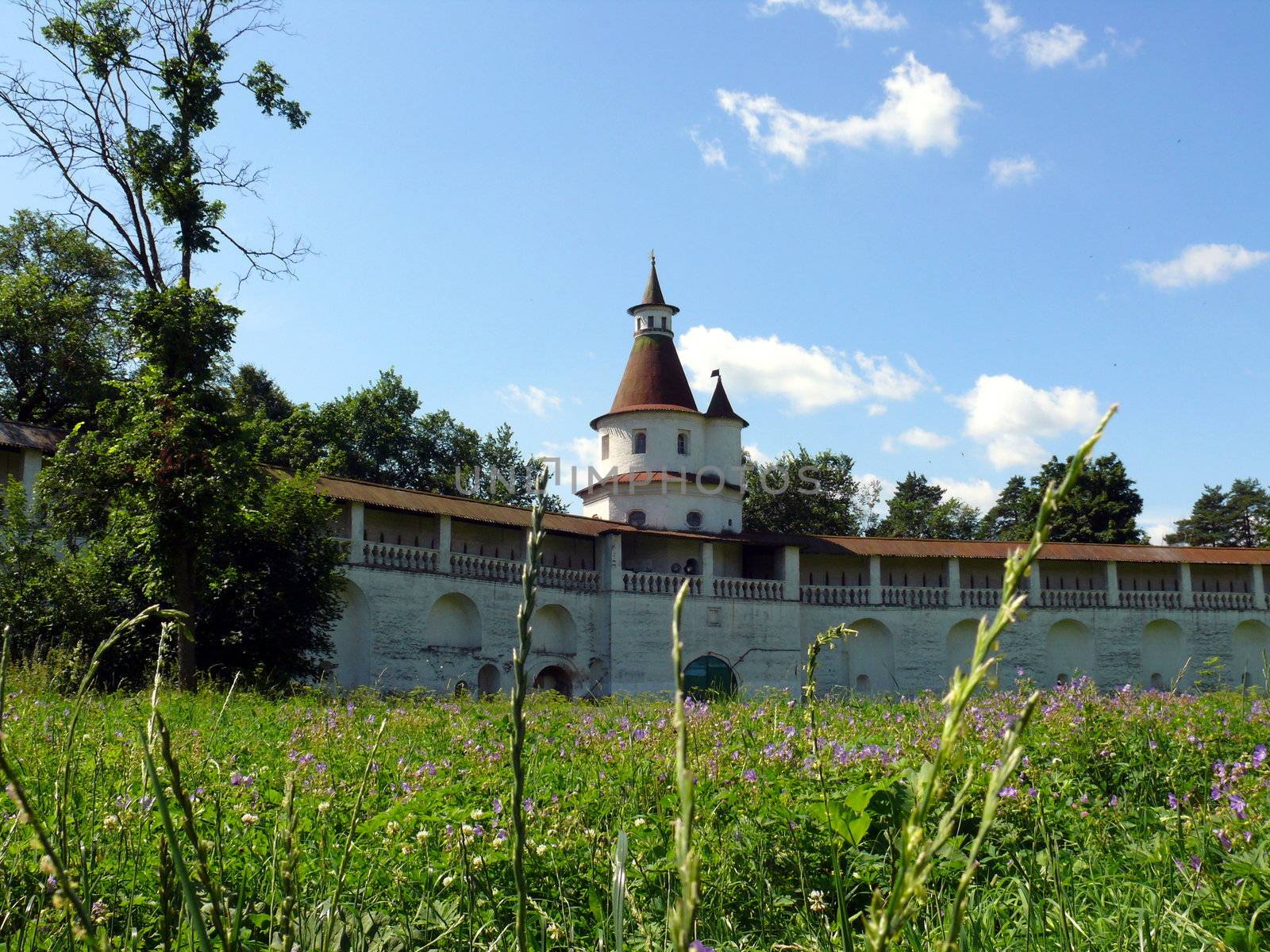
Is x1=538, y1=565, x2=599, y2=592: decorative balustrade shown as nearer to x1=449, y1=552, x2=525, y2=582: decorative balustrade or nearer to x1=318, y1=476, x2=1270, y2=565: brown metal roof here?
x1=449, y1=552, x2=525, y2=582: decorative balustrade

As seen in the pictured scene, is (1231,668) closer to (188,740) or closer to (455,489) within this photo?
(455,489)

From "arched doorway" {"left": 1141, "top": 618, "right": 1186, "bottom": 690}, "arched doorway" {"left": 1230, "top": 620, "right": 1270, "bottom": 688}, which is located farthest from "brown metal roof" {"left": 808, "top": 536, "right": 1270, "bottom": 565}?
"arched doorway" {"left": 1141, "top": 618, "right": 1186, "bottom": 690}

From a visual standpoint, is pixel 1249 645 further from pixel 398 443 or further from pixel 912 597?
pixel 398 443

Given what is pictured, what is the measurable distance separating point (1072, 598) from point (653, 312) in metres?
18.0

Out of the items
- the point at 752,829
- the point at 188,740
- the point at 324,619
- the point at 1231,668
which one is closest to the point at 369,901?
the point at 752,829

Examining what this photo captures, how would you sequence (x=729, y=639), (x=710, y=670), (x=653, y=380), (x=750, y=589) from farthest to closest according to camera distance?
1. (x=653, y=380)
2. (x=750, y=589)
3. (x=729, y=639)
4. (x=710, y=670)

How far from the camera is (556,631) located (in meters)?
31.0

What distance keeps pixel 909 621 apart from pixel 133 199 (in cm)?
2532

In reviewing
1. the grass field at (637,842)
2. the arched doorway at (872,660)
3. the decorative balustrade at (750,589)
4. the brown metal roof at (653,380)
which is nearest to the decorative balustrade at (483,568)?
the decorative balustrade at (750,589)

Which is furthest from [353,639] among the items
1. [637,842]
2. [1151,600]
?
[1151,600]

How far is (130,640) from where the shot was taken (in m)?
17.8

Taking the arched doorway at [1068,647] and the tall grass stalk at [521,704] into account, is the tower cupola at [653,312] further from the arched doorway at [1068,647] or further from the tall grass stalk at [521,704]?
the tall grass stalk at [521,704]

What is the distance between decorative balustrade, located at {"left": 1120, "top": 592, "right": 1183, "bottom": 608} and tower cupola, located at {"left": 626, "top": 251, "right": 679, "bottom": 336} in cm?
1832

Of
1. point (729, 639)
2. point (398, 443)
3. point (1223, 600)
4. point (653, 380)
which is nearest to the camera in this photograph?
point (729, 639)
